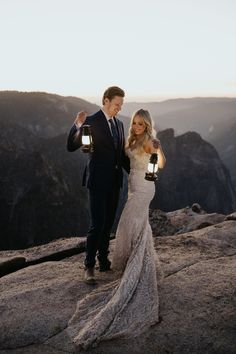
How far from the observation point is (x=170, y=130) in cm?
14688

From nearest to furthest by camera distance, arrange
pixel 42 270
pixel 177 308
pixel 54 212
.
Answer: pixel 177 308 → pixel 42 270 → pixel 54 212

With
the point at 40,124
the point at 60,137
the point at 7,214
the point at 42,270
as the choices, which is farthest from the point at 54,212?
the point at 42,270

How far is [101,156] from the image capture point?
6.15 metres

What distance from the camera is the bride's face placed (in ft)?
19.3

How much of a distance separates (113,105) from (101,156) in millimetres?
765

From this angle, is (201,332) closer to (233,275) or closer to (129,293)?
(129,293)

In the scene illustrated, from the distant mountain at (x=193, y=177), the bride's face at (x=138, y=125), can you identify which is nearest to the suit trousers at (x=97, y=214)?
the bride's face at (x=138, y=125)

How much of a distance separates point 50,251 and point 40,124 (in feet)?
478

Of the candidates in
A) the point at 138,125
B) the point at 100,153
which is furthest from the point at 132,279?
the point at 138,125

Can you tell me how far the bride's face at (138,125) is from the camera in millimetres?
5895

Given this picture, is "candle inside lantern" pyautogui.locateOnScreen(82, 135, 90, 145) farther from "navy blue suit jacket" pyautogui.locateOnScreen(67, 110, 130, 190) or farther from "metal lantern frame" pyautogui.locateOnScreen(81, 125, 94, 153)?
"navy blue suit jacket" pyautogui.locateOnScreen(67, 110, 130, 190)

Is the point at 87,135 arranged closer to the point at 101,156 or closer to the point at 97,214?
the point at 101,156

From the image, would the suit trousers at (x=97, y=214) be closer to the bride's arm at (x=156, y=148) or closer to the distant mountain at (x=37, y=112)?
the bride's arm at (x=156, y=148)

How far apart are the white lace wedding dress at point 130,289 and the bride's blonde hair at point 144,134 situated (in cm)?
13
